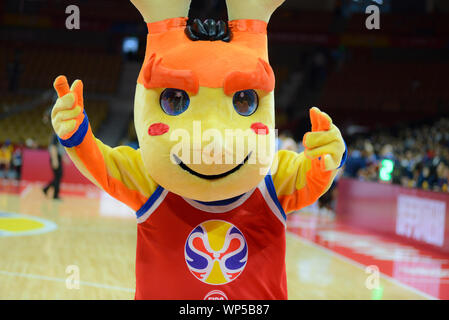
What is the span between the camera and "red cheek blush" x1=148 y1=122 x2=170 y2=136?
199cm

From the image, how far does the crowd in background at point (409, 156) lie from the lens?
8.41 metres

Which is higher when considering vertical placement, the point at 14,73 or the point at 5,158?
the point at 14,73

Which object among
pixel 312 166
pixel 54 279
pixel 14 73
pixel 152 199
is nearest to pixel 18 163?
pixel 14 73

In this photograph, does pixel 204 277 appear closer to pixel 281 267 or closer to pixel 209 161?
pixel 281 267

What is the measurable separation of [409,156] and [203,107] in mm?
9749

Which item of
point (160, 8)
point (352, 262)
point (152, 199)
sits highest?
point (160, 8)

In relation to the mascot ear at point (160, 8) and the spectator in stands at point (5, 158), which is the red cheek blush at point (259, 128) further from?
the spectator in stands at point (5, 158)

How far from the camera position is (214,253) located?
6.93 ft

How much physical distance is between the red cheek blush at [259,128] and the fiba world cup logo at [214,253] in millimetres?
391

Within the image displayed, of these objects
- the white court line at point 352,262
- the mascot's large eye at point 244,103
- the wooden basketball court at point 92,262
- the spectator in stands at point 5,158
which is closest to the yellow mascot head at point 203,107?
the mascot's large eye at point 244,103

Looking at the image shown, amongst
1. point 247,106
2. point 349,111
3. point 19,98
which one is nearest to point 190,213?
point 247,106

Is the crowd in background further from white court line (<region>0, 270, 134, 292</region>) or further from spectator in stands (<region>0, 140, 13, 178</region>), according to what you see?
spectator in stands (<region>0, 140, 13, 178</region>)

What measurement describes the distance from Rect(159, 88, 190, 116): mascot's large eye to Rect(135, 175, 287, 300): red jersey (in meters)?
0.33
